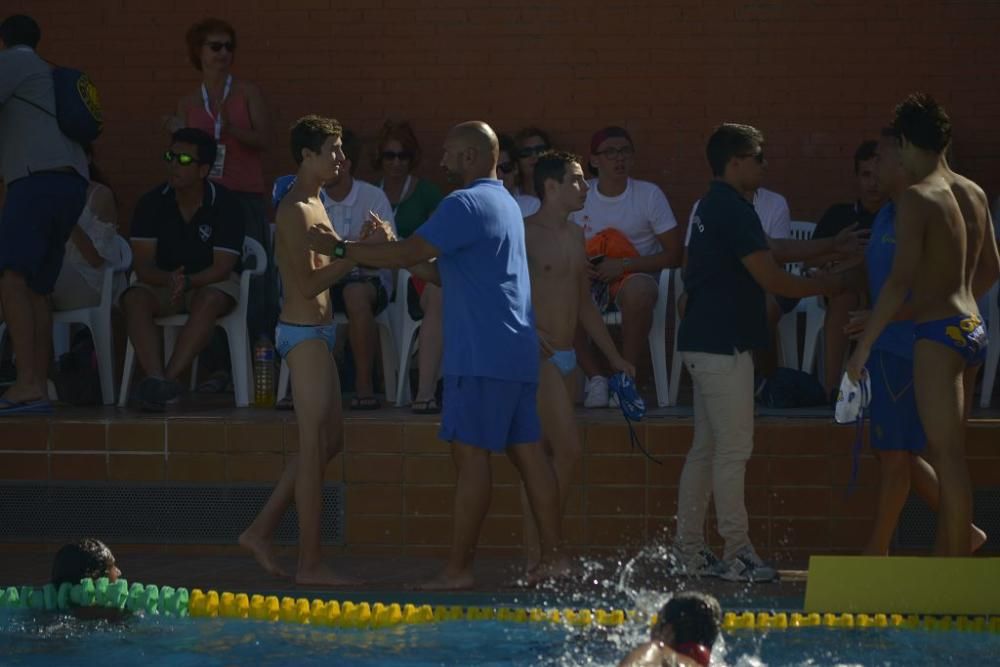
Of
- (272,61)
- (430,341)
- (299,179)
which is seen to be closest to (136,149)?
(272,61)

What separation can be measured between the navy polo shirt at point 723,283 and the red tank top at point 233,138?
149 inches

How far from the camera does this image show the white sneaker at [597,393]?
31.1 feet

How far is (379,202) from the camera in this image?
10422mm

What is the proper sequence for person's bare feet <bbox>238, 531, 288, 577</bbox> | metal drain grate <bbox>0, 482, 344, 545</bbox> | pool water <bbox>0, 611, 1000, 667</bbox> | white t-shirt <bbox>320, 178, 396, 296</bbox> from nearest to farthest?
1. pool water <bbox>0, 611, 1000, 667</bbox>
2. person's bare feet <bbox>238, 531, 288, 577</bbox>
3. metal drain grate <bbox>0, 482, 344, 545</bbox>
4. white t-shirt <bbox>320, 178, 396, 296</bbox>

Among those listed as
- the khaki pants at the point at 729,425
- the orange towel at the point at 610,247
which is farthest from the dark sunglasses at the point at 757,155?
the orange towel at the point at 610,247

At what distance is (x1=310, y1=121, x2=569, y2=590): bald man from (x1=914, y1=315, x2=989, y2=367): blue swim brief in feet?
5.41

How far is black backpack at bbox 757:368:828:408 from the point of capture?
920 centimetres

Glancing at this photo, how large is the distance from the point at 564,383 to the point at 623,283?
70.2 inches

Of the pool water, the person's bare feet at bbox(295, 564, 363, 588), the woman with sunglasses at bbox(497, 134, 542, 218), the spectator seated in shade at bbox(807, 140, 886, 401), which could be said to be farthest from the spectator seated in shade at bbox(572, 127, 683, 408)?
the pool water

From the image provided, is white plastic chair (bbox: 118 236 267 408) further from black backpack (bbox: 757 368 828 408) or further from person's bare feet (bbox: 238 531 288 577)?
black backpack (bbox: 757 368 828 408)

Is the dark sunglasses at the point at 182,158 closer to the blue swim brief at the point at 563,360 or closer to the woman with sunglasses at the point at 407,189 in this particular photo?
the woman with sunglasses at the point at 407,189

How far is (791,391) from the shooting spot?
9.20 metres

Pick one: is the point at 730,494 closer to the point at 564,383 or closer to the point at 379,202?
the point at 564,383

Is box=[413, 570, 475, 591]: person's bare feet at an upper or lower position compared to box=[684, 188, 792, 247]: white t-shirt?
lower
